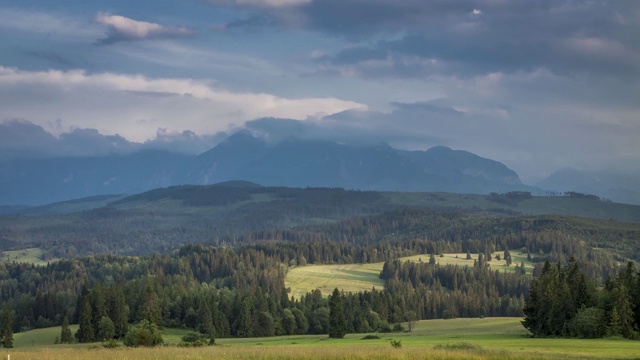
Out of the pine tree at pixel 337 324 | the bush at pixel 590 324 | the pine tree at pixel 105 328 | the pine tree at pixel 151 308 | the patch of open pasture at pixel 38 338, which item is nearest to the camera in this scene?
the bush at pixel 590 324

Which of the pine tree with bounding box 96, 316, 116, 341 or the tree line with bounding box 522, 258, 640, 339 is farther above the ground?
the tree line with bounding box 522, 258, 640, 339

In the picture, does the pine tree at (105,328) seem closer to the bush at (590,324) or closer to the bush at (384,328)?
the bush at (384,328)

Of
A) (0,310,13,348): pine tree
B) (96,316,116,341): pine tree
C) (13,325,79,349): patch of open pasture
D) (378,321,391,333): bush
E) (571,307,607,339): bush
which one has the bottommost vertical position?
(378,321,391,333): bush

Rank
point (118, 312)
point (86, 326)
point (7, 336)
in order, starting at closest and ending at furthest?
point (7, 336), point (86, 326), point (118, 312)

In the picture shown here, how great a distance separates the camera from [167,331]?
17712 centimetres

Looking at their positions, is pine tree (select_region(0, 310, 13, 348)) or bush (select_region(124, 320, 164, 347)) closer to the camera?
A: bush (select_region(124, 320, 164, 347))

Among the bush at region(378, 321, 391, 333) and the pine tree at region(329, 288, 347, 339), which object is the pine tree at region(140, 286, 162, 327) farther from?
the bush at region(378, 321, 391, 333)

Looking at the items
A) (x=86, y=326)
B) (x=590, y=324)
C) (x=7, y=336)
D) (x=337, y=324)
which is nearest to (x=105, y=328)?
(x=86, y=326)

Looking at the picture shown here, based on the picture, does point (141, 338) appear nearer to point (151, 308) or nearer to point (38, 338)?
point (151, 308)

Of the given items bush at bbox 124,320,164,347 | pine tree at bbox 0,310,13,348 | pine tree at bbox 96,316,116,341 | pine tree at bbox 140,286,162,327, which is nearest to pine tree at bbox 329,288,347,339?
pine tree at bbox 140,286,162,327

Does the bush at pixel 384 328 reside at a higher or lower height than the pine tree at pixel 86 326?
lower

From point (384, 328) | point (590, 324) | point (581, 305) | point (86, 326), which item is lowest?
point (384, 328)

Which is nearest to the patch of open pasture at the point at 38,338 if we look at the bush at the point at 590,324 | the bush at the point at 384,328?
the bush at the point at 384,328

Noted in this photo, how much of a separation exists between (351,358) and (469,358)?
10247mm
